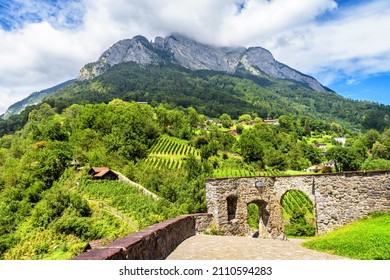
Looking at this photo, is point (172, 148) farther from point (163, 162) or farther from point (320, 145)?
point (320, 145)

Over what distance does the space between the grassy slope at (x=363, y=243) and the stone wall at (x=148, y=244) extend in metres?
3.99

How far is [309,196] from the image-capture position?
13.8m

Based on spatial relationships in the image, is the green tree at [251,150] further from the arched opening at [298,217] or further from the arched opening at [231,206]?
the arched opening at [231,206]

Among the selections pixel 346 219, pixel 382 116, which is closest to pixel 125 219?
pixel 346 219

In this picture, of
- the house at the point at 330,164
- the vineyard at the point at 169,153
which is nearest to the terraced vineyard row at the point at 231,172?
the vineyard at the point at 169,153

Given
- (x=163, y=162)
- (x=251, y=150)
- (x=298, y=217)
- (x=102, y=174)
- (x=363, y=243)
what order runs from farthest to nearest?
(x=251, y=150), (x=163, y=162), (x=102, y=174), (x=298, y=217), (x=363, y=243)

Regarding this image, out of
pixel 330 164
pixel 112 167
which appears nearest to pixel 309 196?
pixel 112 167

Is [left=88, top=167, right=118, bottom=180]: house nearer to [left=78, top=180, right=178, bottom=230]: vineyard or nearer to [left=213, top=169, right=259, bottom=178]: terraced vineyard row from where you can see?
[left=78, top=180, right=178, bottom=230]: vineyard

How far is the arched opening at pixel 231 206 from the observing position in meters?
14.8

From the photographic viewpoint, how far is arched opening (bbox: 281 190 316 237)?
32812mm

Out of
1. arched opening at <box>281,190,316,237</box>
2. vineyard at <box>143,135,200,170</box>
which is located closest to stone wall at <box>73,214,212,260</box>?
arched opening at <box>281,190,316,237</box>

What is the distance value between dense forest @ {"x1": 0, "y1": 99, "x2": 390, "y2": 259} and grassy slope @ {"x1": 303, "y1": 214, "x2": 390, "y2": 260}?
1617 centimetres

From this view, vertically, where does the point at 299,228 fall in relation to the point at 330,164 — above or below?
below

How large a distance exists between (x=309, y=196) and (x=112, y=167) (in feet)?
138
